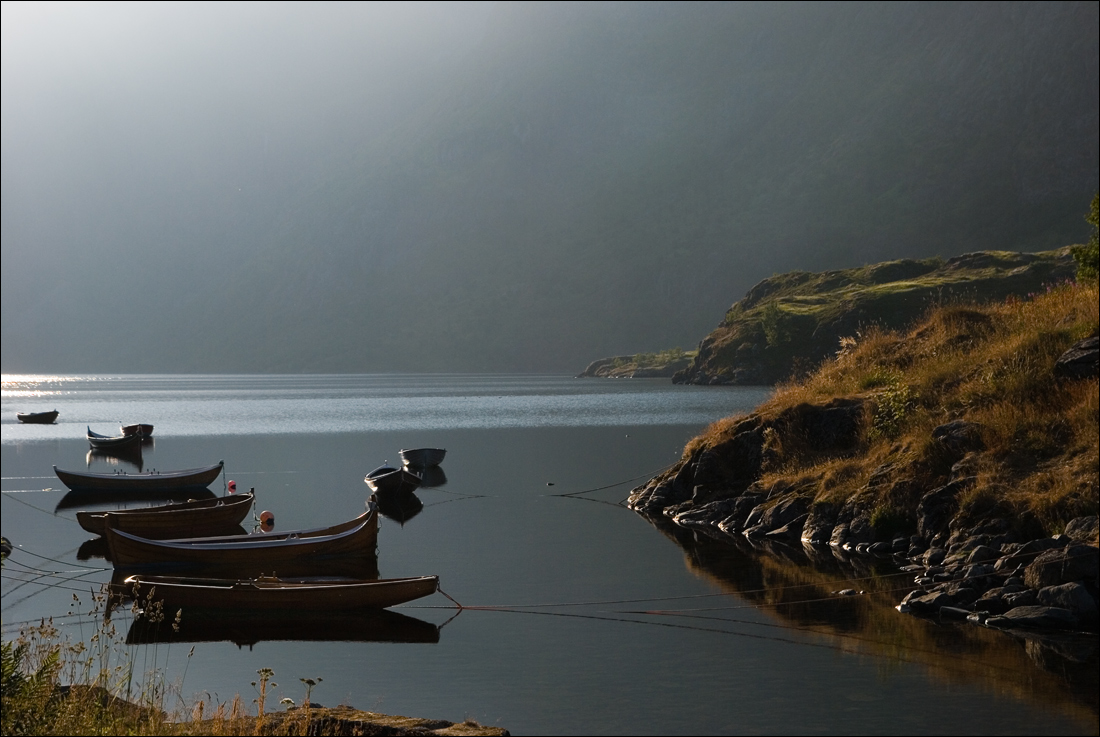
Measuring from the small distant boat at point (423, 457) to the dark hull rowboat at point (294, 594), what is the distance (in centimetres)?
3801

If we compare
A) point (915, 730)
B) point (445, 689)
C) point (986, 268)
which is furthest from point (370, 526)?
point (986, 268)

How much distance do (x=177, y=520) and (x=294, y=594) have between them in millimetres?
15827

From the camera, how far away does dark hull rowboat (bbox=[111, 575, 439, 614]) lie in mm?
26406

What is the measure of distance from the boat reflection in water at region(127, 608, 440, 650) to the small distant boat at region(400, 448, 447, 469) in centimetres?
3800

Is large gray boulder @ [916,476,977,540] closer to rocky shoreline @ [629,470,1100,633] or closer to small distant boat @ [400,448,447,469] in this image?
rocky shoreline @ [629,470,1100,633]

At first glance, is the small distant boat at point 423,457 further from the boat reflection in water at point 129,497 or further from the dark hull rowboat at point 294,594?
the dark hull rowboat at point 294,594

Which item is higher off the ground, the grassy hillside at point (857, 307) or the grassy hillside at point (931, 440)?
the grassy hillside at point (857, 307)

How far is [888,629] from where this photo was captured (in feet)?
77.6

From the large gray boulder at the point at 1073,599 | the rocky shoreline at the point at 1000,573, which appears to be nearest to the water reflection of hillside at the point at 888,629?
the rocky shoreline at the point at 1000,573

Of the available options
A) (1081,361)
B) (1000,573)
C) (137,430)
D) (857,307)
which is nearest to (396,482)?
(1081,361)

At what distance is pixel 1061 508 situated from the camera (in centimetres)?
2748

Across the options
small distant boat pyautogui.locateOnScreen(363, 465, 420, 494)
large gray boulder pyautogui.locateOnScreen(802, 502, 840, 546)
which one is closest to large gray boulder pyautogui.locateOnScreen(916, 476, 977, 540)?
large gray boulder pyautogui.locateOnScreen(802, 502, 840, 546)

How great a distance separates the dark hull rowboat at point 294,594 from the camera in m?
26.4

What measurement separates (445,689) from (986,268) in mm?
170002
